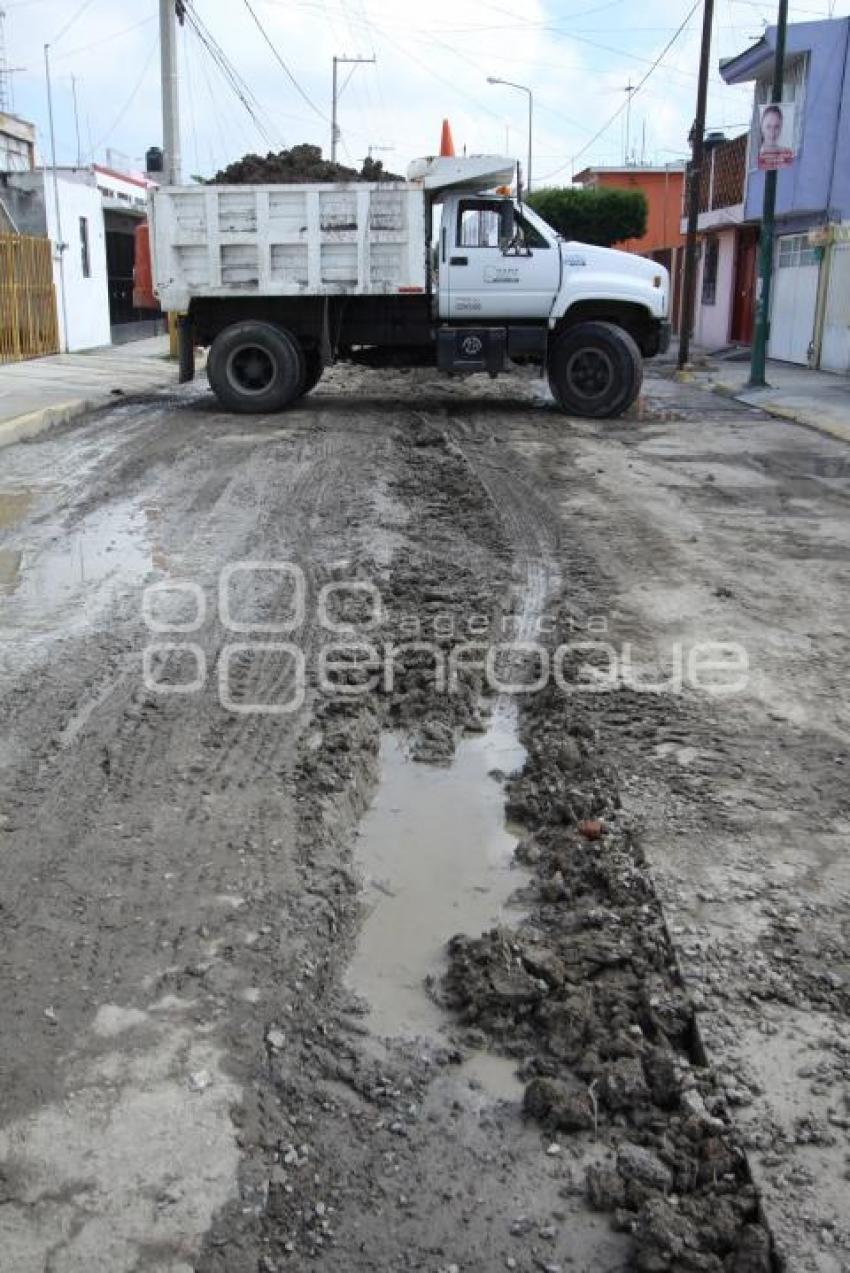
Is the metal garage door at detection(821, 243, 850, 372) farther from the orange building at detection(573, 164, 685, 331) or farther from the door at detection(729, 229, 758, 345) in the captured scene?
the orange building at detection(573, 164, 685, 331)

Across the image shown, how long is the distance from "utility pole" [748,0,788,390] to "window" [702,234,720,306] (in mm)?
13339

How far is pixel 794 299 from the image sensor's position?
2612 centimetres

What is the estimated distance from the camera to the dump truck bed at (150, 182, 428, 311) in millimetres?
14211

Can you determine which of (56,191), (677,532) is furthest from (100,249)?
(677,532)

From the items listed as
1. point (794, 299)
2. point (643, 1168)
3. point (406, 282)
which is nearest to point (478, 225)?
point (406, 282)

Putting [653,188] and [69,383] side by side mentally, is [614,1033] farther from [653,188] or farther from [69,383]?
[653,188]

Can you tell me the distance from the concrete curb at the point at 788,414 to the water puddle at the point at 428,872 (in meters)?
10.8

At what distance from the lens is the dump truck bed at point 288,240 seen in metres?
14.2

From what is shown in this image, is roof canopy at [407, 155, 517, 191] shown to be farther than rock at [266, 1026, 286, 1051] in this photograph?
Yes

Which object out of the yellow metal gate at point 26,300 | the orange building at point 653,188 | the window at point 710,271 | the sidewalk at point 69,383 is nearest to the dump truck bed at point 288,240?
the sidewalk at point 69,383

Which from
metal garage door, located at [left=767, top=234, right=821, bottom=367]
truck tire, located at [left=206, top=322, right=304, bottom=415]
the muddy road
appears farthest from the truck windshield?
metal garage door, located at [left=767, top=234, right=821, bottom=367]

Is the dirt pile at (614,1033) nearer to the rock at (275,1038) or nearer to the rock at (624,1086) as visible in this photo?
the rock at (624,1086)

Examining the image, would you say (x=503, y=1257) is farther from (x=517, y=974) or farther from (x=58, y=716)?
(x=58, y=716)

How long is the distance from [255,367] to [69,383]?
4.81 metres
